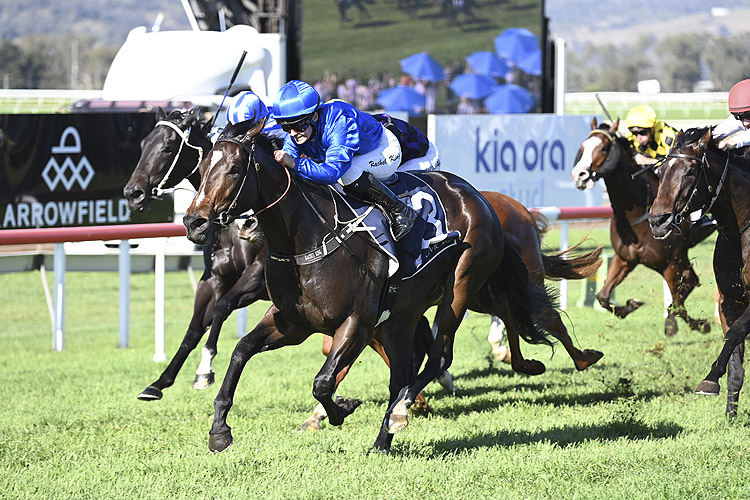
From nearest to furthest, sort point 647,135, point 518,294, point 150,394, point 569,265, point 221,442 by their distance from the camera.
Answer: point 221,442 < point 150,394 < point 518,294 < point 569,265 < point 647,135

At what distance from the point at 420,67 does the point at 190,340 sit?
12.0m

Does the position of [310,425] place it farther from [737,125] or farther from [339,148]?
[737,125]

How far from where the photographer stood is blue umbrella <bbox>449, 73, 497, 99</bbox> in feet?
59.2

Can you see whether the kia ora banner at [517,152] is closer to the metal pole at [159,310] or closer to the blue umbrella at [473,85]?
the metal pole at [159,310]

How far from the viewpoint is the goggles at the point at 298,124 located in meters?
4.88

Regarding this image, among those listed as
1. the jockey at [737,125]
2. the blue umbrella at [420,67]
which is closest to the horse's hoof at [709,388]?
the jockey at [737,125]

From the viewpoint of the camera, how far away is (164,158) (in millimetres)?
6406

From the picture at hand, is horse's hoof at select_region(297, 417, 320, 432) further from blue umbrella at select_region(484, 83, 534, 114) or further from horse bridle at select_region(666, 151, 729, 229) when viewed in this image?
blue umbrella at select_region(484, 83, 534, 114)

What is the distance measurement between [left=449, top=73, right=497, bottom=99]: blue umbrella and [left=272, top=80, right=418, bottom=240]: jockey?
12.7 meters

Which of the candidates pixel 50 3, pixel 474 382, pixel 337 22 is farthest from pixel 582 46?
pixel 474 382

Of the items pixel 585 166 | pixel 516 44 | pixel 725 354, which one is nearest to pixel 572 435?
pixel 725 354

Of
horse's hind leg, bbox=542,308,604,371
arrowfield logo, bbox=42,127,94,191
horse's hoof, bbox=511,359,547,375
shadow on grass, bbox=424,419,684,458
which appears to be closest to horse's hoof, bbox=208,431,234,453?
shadow on grass, bbox=424,419,684,458

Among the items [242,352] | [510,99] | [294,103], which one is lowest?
[510,99]

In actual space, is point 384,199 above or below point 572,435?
above
